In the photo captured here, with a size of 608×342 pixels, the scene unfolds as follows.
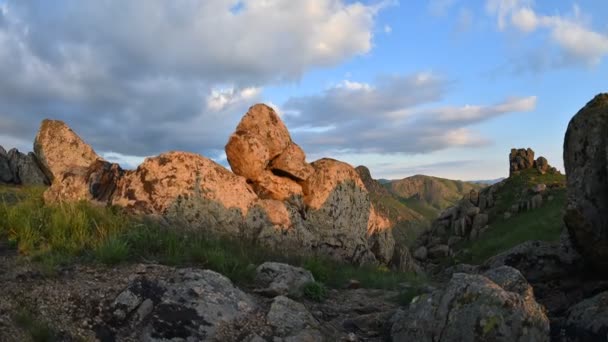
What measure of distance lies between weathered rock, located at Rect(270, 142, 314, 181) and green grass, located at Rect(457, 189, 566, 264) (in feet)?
79.4

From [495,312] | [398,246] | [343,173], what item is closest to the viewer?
[495,312]

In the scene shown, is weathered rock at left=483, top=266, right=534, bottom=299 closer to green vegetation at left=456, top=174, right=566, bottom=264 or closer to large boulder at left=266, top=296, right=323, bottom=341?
large boulder at left=266, top=296, right=323, bottom=341

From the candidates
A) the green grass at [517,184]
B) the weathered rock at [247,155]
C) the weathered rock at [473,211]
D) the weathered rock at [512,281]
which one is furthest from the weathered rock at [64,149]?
the green grass at [517,184]

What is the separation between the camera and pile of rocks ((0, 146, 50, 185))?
42.4 metres

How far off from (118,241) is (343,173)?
12662 millimetres

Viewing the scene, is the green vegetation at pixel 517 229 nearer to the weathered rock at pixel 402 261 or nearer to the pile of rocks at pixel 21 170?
the weathered rock at pixel 402 261

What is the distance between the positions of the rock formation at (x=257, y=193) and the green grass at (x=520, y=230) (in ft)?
67.8

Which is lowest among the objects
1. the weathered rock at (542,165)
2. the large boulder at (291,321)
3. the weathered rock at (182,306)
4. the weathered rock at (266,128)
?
the large boulder at (291,321)

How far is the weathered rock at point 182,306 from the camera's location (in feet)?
26.6

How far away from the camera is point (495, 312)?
759 cm

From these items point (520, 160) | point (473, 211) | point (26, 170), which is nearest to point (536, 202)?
point (473, 211)

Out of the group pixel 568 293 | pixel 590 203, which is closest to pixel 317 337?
pixel 590 203

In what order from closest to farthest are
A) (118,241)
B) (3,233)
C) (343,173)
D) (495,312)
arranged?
(495,312) → (118,241) → (3,233) → (343,173)

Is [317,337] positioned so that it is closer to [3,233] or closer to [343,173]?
[3,233]
